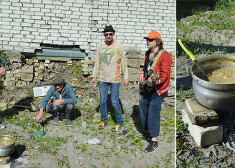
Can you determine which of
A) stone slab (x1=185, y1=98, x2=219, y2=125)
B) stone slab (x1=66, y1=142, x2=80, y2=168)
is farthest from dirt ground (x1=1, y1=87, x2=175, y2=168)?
stone slab (x1=185, y1=98, x2=219, y2=125)

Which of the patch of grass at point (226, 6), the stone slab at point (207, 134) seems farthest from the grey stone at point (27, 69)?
the patch of grass at point (226, 6)

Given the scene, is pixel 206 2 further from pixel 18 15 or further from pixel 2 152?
pixel 2 152

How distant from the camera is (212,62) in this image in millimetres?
5676

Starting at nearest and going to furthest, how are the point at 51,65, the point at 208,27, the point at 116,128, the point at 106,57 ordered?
the point at 106,57
the point at 116,128
the point at 51,65
the point at 208,27

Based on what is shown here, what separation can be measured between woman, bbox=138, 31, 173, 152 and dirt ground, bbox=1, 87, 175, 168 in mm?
326

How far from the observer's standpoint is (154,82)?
4.86 m

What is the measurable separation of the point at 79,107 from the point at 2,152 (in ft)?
8.17

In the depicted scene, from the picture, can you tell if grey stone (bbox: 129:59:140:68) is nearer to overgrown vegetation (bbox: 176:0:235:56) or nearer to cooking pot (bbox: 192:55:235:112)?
overgrown vegetation (bbox: 176:0:235:56)

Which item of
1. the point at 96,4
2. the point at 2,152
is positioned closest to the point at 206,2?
the point at 96,4

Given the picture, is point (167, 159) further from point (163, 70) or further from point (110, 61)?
point (110, 61)

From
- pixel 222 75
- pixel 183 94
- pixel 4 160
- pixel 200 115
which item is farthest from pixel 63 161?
pixel 222 75

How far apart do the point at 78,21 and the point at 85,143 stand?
11.4 feet

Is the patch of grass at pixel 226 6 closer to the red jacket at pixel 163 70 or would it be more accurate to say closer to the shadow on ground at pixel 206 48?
the shadow on ground at pixel 206 48

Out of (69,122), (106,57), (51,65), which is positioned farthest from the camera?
(51,65)
